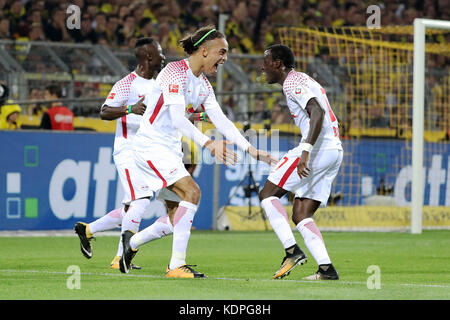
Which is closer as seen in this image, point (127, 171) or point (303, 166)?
point (303, 166)

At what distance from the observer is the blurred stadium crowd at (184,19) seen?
1825 centimetres

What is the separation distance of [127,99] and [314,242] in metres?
2.80

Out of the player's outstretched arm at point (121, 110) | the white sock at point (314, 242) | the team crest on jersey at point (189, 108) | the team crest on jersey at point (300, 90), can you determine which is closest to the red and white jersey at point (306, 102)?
the team crest on jersey at point (300, 90)

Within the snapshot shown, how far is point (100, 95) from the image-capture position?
55.5 feet

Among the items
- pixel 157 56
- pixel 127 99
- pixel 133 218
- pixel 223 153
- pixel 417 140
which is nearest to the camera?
pixel 223 153

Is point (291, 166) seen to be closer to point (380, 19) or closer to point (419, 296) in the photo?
point (419, 296)

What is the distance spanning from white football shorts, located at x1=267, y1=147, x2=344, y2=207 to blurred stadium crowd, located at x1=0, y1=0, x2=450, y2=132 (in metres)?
8.25

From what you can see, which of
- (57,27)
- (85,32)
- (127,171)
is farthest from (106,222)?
(85,32)

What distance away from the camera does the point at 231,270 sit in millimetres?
8906

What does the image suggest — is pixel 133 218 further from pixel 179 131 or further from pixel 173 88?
pixel 173 88

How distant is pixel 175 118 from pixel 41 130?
26.1 feet

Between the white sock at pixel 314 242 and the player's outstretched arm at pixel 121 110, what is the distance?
196cm

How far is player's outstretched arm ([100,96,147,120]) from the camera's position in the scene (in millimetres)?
8854
